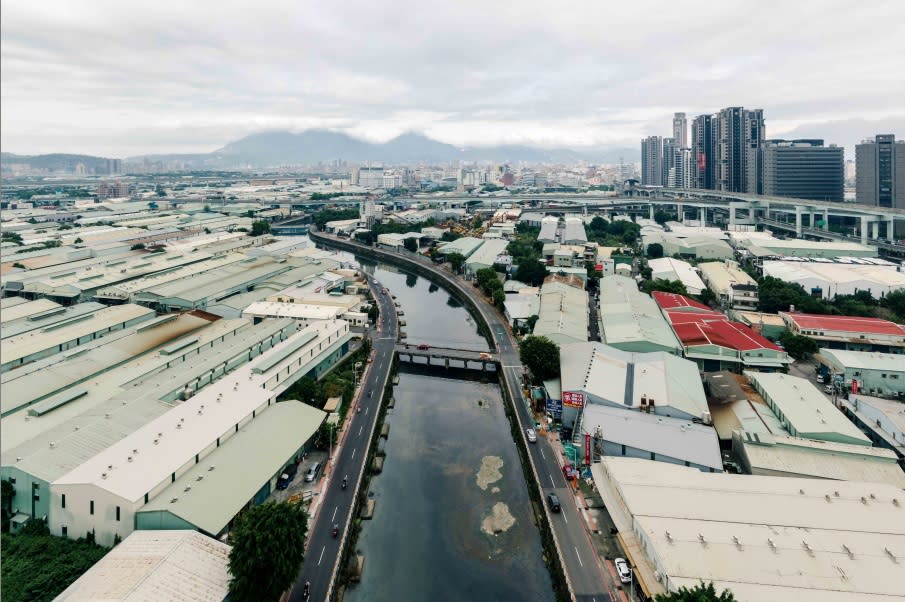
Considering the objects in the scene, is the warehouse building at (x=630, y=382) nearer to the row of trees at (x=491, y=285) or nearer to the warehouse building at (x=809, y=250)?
the row of trees at (x=491, y=285)

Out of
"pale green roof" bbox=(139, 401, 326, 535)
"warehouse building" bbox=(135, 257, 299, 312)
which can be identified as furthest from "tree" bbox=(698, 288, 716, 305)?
"warehouse building" bbox=(135, 257, 299, 312)

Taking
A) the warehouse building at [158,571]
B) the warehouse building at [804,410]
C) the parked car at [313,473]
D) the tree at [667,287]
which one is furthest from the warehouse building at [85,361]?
the tree at [667,287]

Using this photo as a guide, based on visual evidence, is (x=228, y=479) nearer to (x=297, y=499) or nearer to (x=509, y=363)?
(x=297, y=499)

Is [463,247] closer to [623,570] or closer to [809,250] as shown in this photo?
[809,250]

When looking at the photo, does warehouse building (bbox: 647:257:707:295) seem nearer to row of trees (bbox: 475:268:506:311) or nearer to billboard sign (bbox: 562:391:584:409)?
row of trees (bbox: 475:268:506:311)

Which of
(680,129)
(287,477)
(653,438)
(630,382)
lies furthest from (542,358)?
(680,129)
